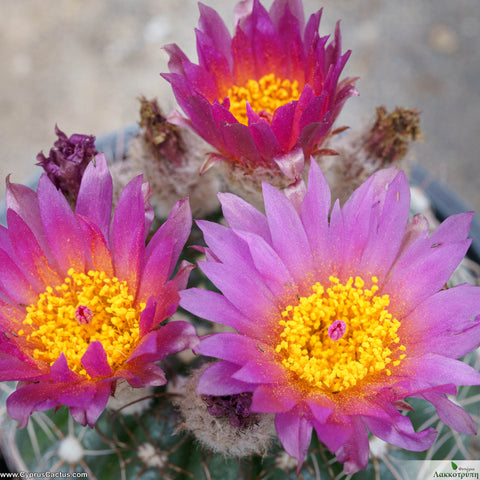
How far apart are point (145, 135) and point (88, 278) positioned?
0.21 m

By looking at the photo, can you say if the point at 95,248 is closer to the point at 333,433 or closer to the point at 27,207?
the point at 27,207

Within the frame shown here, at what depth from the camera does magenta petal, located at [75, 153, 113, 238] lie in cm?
60

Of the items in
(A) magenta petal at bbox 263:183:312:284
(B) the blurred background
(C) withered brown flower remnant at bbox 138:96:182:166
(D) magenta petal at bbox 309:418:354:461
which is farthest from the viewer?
(B) the blurred background

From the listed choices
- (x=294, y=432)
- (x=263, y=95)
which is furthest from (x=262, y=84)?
(x=294, y=432)

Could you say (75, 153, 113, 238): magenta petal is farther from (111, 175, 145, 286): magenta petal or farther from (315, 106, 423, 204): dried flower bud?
(315, 106, 423, 204): dried flower bud

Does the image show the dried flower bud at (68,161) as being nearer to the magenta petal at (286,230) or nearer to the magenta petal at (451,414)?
the magenta petal at (286,230)

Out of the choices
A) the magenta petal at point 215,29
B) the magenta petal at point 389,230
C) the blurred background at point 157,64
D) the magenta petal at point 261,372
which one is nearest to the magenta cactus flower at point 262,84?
the magenta petal at point 215,29

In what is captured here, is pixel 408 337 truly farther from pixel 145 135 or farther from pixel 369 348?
pixel 145 135

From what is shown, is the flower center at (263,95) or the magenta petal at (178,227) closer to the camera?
the magenta petal at (178,227)

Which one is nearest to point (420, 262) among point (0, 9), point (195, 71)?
point (195, 71)

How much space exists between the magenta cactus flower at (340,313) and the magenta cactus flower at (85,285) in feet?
0.16

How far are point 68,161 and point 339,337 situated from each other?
0.37 m

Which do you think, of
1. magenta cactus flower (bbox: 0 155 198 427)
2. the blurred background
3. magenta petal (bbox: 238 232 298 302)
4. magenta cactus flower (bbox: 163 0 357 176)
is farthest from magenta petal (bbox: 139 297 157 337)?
the blurred background

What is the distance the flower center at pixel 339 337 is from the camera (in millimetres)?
568
